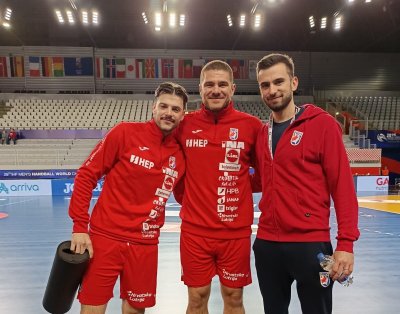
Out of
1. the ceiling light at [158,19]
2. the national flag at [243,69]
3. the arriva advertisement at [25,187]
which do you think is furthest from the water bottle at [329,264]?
the national flag at [243,69]

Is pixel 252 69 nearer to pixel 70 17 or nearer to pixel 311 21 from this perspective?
pixel 311 21

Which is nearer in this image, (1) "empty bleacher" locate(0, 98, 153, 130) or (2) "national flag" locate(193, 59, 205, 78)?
(1) "empty bleacher" locate(0, 98, 153, 130)

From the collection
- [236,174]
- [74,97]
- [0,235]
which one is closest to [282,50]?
[74,97]

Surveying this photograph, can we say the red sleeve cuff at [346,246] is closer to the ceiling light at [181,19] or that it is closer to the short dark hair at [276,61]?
the short dark hair at [276,61]

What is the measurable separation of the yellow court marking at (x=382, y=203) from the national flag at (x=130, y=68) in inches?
517

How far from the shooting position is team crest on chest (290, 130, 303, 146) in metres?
1.76

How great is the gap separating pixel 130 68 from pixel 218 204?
1758cm

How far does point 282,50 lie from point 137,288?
62.3 feet

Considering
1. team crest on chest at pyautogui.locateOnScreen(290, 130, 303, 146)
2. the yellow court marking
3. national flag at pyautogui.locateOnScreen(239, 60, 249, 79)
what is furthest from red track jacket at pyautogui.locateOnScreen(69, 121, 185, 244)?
national flag at pyautogui.locateOnScreen(239, 60, 249, 79)

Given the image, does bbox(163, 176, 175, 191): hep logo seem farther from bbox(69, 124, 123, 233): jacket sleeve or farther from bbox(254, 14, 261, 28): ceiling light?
bbox(254, 14, 261, 28): ceiling light

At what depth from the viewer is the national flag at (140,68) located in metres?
18.5

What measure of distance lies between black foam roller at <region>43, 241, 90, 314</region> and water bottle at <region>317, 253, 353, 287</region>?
1.25 m

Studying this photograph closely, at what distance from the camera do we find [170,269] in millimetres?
4020

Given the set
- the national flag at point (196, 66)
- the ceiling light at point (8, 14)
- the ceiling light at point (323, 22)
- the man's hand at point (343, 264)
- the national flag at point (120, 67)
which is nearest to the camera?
the man's hand at point (343, 264)
